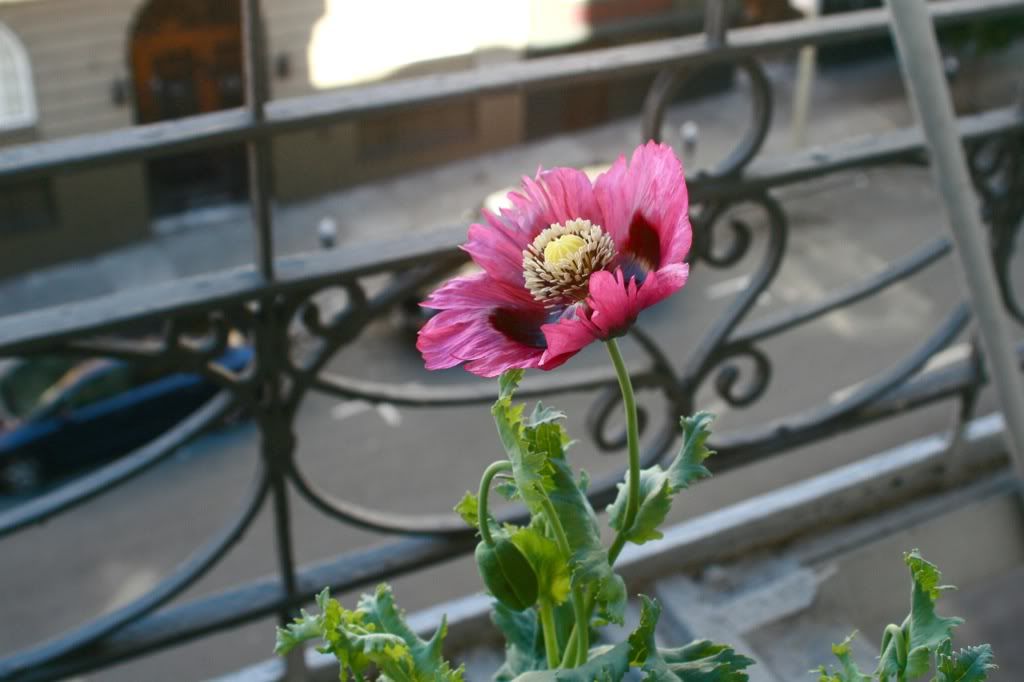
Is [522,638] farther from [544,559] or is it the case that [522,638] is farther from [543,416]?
[543,416]

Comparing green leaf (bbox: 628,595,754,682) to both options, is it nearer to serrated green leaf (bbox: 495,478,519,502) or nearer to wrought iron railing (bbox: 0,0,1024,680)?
serrated green leaf (bbox: 495,478,519,502)

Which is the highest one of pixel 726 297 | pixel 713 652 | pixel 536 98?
pixel 713 652

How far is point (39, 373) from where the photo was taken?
364 inches

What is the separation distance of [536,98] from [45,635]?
8348 millimetres

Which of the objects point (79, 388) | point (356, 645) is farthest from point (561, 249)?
point (79, 388)

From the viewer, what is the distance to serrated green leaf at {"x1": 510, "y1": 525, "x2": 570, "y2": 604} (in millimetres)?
1162

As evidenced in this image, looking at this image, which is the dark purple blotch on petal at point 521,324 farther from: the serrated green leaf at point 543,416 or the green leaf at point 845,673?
the green leaf at point 845,673

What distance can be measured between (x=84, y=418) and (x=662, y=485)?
28.5 ft

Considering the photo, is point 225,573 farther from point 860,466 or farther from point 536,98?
point 536,98

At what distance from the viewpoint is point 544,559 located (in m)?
1.17

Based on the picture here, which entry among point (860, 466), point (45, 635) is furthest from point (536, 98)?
point (860, 466)

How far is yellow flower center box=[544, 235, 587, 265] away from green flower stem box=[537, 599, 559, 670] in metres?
0.34

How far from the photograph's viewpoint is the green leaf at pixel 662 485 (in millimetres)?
1165

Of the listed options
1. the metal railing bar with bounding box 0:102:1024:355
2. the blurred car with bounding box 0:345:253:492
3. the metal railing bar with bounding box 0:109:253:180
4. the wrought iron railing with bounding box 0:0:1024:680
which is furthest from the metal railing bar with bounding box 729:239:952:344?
the blurred car with bounding box 0:345:253:492
